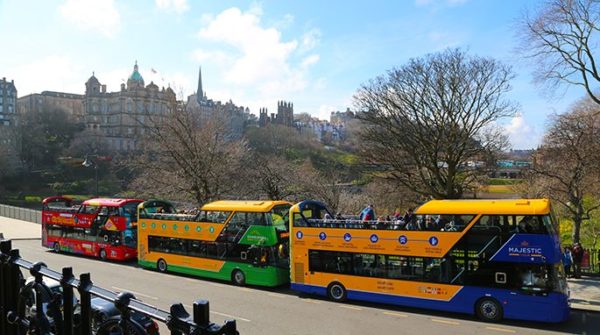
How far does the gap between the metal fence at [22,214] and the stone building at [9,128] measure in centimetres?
2928

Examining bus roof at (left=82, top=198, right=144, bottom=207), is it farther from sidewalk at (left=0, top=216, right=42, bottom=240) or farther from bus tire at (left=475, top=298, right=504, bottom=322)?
bus tire at (left=475, top=298, right=504, bottom=322)

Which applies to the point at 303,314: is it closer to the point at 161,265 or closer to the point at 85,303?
the point at 161,265

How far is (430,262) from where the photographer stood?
50.7 feet

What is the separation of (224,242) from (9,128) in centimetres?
9189

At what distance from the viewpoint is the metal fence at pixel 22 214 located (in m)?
46.5

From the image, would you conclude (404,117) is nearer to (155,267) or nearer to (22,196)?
(155,267)

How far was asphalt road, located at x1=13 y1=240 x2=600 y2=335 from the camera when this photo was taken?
44.0ft

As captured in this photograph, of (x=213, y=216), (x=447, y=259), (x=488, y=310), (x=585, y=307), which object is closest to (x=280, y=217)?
(x=213, y=216)

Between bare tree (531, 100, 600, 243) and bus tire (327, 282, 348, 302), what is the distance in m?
10.4

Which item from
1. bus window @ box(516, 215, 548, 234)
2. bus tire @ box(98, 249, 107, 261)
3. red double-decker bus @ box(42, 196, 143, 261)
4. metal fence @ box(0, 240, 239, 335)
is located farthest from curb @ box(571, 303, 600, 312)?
bus tire @ box(98, 249, 107, 261)

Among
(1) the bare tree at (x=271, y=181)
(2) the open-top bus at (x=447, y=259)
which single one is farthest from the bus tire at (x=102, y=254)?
(2) the open-top bus at (x=447, y=259)

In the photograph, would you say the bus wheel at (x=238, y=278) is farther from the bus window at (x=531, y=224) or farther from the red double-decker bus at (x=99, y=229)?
the bus window at (x=531, y=224)

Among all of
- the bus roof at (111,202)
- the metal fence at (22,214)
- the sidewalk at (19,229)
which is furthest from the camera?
the metal fence at (22,214)

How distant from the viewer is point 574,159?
21.2m
